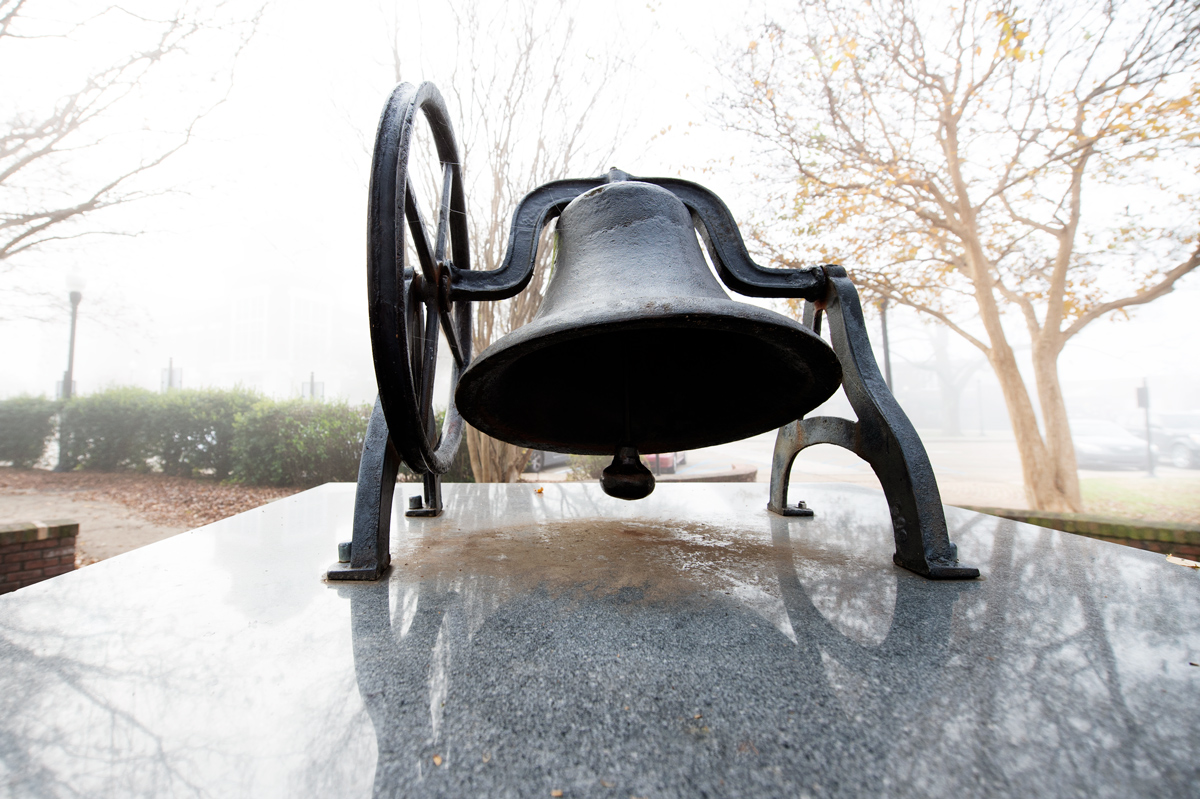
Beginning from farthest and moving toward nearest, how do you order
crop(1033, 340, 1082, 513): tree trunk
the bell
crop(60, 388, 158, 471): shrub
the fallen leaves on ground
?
crop(60, 388, 158, 471): shrub, the fallen leaves on ground, crop(1033, 340, 1082, 513): tree trunk, the bell

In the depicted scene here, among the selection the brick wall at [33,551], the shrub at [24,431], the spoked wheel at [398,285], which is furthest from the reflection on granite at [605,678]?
the shrub at [24,431]

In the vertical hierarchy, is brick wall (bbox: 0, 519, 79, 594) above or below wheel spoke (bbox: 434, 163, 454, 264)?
below

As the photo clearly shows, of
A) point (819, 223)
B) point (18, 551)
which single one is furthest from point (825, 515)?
point (819, 223)

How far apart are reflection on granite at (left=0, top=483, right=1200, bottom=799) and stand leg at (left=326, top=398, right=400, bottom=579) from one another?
8 centimetres

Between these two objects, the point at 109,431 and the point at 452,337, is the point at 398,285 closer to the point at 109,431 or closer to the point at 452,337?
the point at 452,337

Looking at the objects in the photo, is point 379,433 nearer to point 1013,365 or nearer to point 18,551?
point 18,551

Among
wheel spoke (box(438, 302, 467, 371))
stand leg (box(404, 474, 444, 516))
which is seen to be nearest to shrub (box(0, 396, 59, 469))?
stand leg (box(404, 474, 444, 516))

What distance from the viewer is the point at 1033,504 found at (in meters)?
5.72

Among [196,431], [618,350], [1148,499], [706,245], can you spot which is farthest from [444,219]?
[1148,499]

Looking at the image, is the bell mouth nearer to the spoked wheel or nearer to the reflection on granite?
the spoked wheel

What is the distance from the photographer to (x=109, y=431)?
9.12 meters

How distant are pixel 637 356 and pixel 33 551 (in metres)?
3.31

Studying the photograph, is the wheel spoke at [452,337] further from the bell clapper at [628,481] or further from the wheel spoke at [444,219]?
the bell clapper at [628,481]

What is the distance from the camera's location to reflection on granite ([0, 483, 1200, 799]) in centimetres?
59
